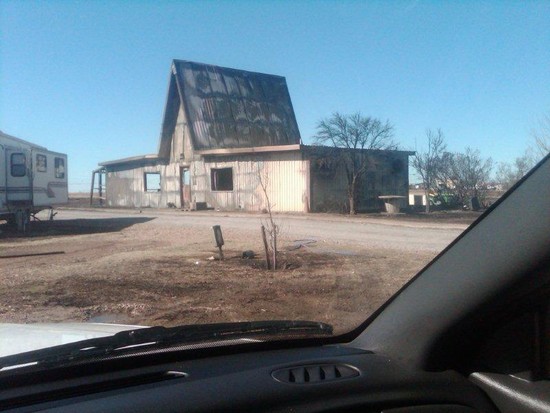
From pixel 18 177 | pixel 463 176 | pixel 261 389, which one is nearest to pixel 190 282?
pixel 463 176

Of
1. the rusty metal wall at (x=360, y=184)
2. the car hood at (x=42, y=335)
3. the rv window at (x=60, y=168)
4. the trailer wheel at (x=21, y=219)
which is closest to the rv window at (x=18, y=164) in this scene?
the trailer wheel at (x=21, y=219)

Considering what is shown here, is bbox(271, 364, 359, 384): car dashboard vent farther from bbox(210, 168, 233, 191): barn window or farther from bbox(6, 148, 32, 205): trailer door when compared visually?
bbox(210, 168, 233, 191): barn window

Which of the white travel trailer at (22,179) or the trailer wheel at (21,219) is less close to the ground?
the white travel trailer at (22,179)

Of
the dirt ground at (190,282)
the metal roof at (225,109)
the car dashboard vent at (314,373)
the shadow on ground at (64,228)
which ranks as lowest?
the dirt ground at (190,282)

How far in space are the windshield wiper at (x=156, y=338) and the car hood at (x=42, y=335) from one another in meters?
0.37

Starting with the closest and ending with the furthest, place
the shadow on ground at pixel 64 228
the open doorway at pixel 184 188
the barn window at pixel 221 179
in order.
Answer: the shadow on ground at pixel 64 228 → the barn window at pixel 221 179 → the open doorway at pixel 184 188

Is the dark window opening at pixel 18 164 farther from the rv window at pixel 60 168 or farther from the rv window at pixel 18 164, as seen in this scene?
the rv window at pixel 60 168

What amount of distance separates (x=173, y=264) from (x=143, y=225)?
997cm

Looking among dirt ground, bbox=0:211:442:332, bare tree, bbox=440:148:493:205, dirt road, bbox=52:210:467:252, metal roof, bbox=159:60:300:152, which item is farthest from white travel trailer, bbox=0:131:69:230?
bare tree, bbox=440:148:493:205

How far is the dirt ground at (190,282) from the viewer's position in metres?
7.28

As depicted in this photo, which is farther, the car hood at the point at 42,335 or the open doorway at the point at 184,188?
the open doorway at the point at 184,188

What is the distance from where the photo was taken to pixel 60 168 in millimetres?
22844

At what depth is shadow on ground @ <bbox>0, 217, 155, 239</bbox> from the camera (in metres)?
18.3

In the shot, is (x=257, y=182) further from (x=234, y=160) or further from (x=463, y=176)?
(x=463, y=176)
